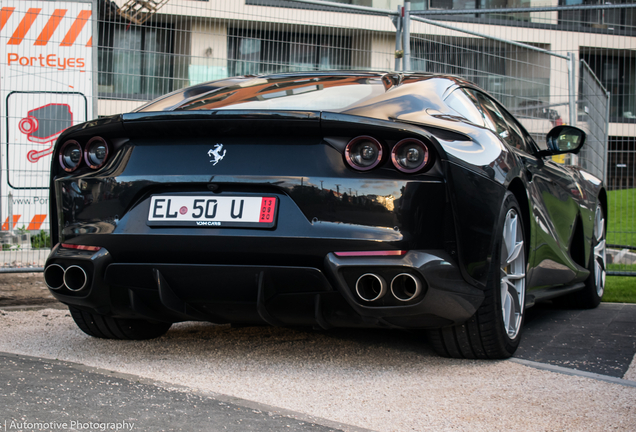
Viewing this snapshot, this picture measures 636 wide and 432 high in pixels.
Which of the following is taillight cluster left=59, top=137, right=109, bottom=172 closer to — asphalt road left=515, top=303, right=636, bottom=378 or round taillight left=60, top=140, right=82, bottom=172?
round taillight left=60, top=140, right=82, bottom=172

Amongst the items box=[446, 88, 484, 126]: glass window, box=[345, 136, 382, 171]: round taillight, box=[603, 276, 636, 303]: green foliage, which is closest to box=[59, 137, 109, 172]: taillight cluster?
box=[345, 136, 382, 171]: round taillight

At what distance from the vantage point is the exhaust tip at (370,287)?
2.60 m

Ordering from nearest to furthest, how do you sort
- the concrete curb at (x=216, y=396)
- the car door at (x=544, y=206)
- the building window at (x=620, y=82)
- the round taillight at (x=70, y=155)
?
the concrete curb at (x=216, y=396), the round taillight at (x=70, y=155), the car door at (x=544, y=206), the building window at (x=620, y=82)

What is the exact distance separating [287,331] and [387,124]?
156 cm

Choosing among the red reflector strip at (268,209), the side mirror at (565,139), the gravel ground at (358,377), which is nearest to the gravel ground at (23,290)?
the gravel ground at (358,377)

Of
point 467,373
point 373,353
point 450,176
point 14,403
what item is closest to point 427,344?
point 373,353

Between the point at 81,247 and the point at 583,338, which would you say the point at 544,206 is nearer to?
the point at 583,338

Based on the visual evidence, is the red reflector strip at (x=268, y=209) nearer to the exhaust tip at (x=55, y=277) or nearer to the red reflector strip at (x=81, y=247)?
the red reflector strip at (x=81, y=247)

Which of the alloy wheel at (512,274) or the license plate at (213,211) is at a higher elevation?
the license plate at (213,211)

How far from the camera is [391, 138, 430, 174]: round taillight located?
8.70ft

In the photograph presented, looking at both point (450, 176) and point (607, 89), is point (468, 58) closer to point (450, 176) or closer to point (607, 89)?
point (607, 89)

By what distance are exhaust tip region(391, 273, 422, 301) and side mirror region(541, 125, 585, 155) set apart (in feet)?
6.97

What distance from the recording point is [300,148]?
2.73m

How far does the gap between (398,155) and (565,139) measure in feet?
7.28
